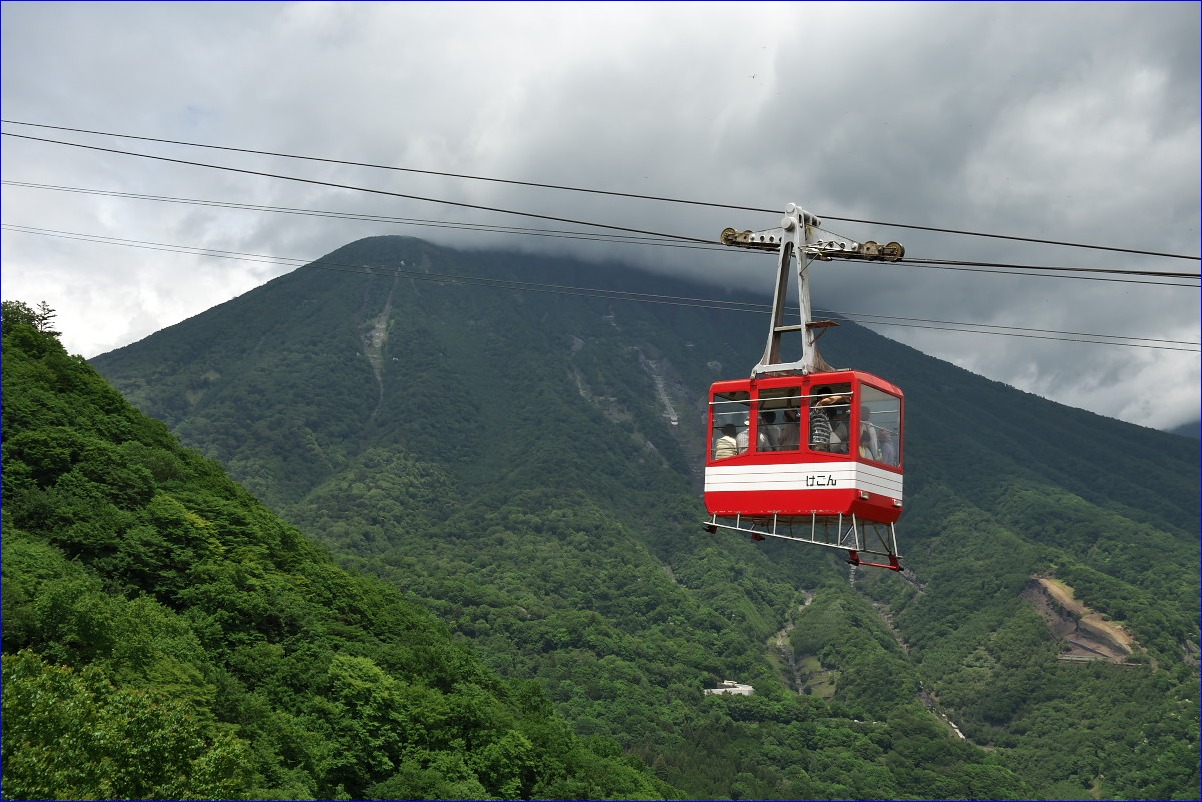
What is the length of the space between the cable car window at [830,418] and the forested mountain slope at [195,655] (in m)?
22.7

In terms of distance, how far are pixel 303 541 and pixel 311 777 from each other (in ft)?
98.0

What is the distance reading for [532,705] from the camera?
8844cm

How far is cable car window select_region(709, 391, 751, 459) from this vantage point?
101 ft

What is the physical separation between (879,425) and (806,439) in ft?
6.48

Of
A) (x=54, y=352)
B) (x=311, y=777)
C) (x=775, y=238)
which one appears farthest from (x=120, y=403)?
(x=775, y=238)

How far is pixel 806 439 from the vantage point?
96.7 feet

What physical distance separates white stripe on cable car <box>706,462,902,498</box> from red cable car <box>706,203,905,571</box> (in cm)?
3

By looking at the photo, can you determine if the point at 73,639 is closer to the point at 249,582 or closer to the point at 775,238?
the point at 249,582

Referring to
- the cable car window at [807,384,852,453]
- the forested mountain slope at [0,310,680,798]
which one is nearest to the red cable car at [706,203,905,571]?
the cable car window at [807,384,852,453]

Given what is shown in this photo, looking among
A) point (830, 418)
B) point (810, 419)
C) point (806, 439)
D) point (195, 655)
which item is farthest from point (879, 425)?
point (195, 655)

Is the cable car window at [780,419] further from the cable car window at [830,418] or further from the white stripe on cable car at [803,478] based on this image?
the white stripe on cable car at [803,478]

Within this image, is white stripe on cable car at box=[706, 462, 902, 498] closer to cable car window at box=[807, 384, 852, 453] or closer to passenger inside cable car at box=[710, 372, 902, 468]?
passenger inside cable car at box=[710, 372, 902, 468]

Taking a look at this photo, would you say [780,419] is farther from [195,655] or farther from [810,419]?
[195,655]

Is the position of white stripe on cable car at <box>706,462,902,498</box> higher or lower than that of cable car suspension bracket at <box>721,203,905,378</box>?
lower
